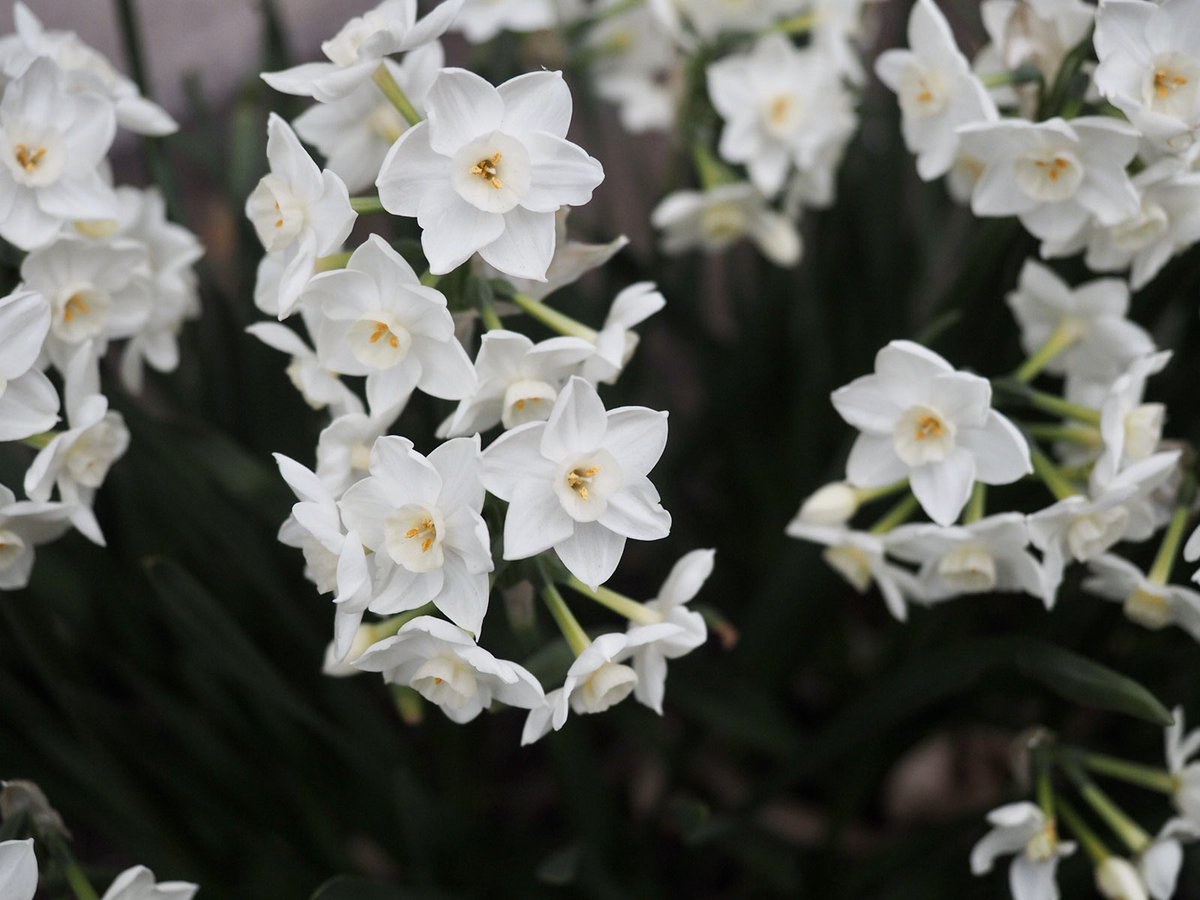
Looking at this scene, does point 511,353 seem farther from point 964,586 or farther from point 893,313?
point 893,313

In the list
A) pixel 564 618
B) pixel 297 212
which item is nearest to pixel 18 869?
pixel 564 618

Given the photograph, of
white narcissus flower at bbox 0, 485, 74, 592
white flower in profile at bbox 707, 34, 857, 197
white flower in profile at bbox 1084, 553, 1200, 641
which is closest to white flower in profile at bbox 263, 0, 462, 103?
white narcissus flower at bbox 0, 485, 74, 592

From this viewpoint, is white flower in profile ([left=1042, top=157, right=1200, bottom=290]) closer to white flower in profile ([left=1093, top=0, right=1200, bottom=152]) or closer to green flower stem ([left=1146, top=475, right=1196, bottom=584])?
white flower in profile ([left=1093, top=0, right=1200, bottom=152])

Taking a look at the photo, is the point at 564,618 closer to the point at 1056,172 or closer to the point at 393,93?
the point at 393,93

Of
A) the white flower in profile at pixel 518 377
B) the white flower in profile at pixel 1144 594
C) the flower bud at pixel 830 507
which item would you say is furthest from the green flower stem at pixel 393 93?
the white flower in profile at pixel 1144 594

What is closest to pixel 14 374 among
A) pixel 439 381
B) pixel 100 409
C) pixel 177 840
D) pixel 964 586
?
pixel 100 409
